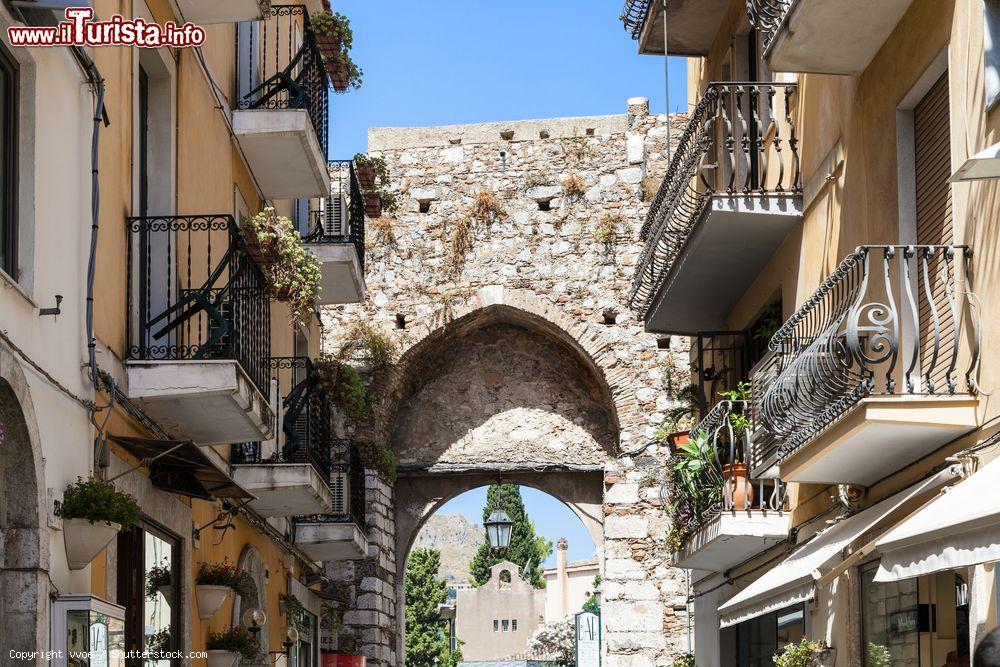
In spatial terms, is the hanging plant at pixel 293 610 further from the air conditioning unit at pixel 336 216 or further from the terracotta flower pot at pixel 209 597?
the terracotta flower pot at pixel 209 597

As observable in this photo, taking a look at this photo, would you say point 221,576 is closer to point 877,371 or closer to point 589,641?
point 877,371

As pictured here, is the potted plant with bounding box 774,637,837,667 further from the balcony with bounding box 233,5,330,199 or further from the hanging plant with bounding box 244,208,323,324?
the balcony with bounding box 233,5,330,199

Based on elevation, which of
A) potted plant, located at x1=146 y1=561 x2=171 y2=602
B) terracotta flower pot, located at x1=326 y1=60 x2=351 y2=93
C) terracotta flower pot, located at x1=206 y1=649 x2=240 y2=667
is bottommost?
terracotta flower pot, located at x1=206 y1=649 x2=240 y2=667

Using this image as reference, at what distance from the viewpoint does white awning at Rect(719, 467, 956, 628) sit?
7.80 metres

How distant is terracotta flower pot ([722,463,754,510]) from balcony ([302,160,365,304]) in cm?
559

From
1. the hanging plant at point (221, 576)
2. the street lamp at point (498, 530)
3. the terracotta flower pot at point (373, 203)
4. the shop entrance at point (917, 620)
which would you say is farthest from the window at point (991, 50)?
the street lamp at point (498, 530)

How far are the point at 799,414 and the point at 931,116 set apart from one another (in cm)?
189

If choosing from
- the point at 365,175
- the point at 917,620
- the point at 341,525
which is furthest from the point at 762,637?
the point at 365,175

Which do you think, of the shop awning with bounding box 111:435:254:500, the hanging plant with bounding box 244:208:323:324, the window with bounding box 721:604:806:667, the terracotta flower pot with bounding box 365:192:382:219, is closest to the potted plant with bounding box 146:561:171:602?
the shop awning with bounding box 111:435:254:500

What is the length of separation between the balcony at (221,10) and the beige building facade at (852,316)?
3335 millimetres

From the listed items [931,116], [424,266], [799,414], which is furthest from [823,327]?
[424,266]

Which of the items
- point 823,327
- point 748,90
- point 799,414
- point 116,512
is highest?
point 748,90

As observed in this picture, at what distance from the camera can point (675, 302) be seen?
43.0 feet

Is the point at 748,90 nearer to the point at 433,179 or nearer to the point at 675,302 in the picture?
the point at 675,302
